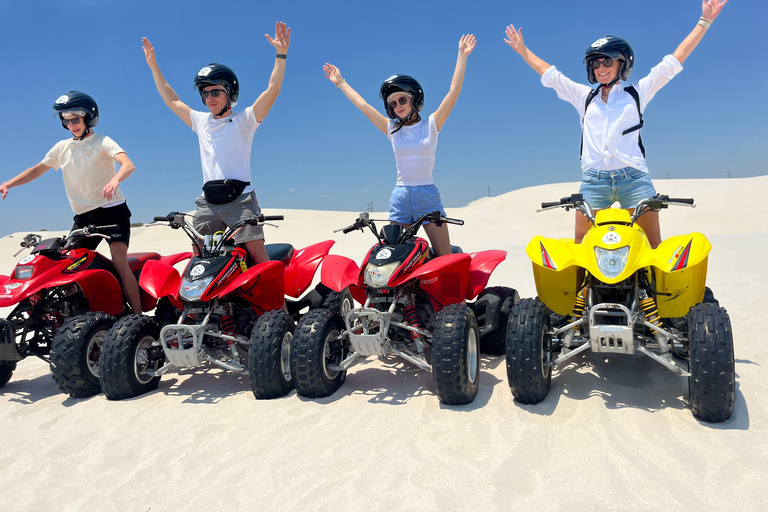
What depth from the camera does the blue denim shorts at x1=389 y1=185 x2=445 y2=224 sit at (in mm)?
4586

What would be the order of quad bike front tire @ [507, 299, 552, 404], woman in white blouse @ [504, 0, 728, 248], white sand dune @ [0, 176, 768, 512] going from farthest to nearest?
1. woman in white blouse @ [504, 0, 728, 248]
2. quad bike front tire @ [507, 299, 552, 404]
3. white sand dune @ [0, 176, 768, 512]

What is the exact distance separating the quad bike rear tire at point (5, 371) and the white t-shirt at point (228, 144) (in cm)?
230

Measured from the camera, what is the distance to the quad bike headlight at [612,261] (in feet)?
10.2

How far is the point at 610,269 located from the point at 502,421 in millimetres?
1119

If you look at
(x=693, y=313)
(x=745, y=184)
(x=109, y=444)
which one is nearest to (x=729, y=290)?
(x=693, y=313)

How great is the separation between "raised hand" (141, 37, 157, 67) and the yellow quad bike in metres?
3.88

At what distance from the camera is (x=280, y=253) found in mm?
5289

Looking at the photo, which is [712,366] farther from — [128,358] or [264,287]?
[128,358]

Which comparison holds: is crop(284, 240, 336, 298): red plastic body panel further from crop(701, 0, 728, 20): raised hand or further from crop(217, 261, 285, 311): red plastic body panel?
crop(701, 0, 728, 20): raised hand

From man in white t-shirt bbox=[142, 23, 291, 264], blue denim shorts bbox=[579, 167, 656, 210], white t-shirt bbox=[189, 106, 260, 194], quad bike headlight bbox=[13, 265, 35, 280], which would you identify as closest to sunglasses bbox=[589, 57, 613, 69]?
blue denim shorts bbox=[579, 167, 656, 210]

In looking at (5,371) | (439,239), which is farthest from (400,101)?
(5,371)

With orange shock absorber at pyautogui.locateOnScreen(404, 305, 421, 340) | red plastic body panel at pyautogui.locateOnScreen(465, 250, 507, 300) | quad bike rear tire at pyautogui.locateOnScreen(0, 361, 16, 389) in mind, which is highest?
red plastic body panel at pyautogui.locateOnScreen(465, 250, 507, 300)

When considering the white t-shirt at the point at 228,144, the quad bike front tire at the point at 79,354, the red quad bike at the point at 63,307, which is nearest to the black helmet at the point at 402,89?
the white t-shirt at the point at 228,144

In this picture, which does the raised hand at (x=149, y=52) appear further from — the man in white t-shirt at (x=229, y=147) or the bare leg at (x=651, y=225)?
the bare leg at (x=651, y=225)
